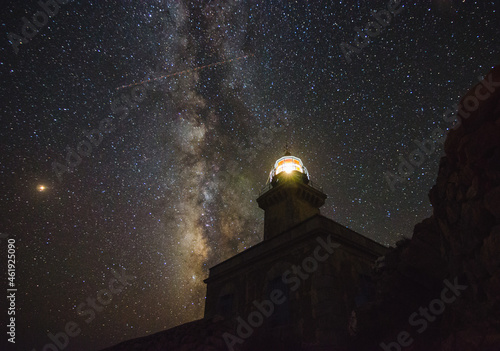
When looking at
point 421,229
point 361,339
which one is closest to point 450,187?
point 421,229

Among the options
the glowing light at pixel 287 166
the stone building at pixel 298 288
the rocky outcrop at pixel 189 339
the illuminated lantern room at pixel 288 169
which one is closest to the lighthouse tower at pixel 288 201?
the illuminated lantern room at pixel 288 169

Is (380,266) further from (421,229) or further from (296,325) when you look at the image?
(296,325)

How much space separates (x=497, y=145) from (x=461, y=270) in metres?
1.98

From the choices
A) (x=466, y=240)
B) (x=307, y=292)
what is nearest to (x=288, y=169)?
(x=307, y=292)

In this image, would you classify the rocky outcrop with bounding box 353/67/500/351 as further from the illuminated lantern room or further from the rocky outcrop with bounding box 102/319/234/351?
the illuminated lantern room

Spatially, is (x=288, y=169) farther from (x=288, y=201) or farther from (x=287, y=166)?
(x=288, y=201)

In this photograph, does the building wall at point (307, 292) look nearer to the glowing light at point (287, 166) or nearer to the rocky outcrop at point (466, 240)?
the rocky outcrop at point (466, 240)

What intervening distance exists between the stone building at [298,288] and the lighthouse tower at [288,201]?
3772 mm

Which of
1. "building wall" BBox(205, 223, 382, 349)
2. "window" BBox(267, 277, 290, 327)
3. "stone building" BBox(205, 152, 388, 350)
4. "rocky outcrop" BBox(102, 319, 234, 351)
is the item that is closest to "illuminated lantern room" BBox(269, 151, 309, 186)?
"stone building" BBox(205, 152, 388, 350)

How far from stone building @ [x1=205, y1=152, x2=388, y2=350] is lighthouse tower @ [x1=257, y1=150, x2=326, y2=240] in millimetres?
3772

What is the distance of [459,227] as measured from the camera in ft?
13.2

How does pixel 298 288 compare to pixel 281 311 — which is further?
pixel 281 311

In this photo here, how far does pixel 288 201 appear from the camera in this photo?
17062mm

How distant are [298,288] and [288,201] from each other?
7483 millimetres
